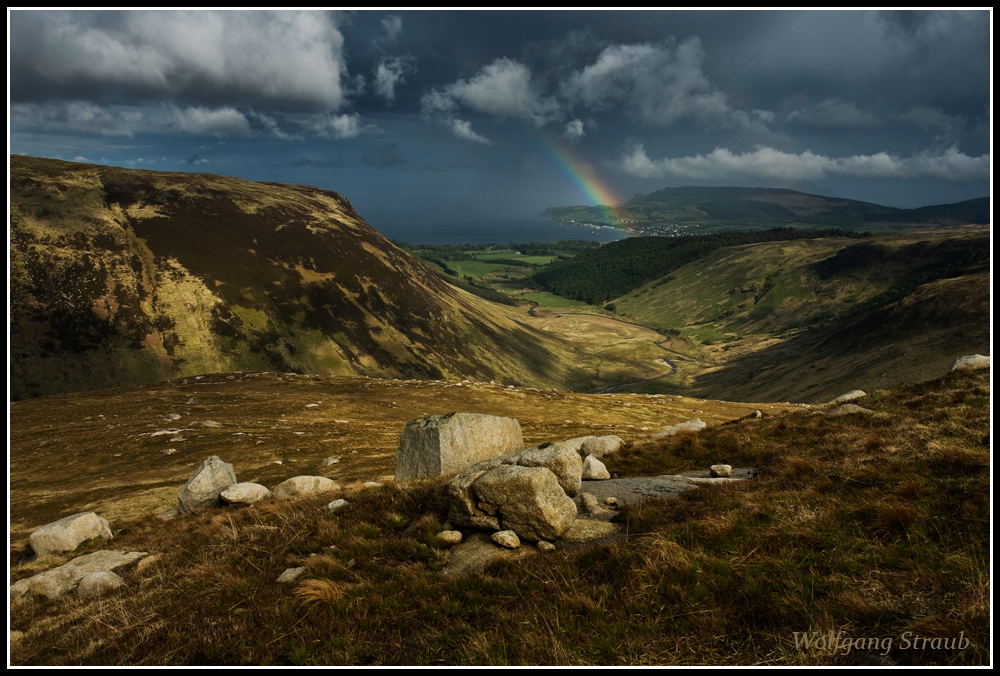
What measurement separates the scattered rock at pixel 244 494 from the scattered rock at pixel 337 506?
23.9 feet

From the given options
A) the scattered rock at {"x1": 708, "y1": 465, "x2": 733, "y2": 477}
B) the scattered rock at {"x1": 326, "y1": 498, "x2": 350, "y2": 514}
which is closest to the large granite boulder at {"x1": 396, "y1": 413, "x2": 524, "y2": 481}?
the scattered rock at {"x1": 326, "y1": 498, "x2": 350, "y2": 514}

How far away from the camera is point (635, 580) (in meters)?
8.47

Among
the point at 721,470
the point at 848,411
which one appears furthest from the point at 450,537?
the point at 848,411

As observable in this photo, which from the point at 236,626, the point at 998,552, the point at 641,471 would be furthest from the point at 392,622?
the point at 641,471

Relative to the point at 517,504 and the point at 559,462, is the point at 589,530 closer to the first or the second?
the point at 517,504

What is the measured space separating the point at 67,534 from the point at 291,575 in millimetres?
14588

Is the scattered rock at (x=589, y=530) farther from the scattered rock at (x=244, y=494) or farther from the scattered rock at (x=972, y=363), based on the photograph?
the scattered rock at (x=972, y=363)

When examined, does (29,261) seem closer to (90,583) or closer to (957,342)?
(90,583)

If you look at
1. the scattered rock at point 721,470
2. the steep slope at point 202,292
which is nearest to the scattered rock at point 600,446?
the scattered rock at point 721,470

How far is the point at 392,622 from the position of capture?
8523 millimetres

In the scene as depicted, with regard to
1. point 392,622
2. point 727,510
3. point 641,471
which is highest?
point 727,510

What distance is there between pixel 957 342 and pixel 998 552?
13540cm

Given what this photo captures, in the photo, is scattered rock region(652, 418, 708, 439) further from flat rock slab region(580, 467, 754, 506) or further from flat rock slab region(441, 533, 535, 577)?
flat rock slab region(441, 533, 535, 577)

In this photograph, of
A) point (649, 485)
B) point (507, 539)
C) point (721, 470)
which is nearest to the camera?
point (507, 539)
